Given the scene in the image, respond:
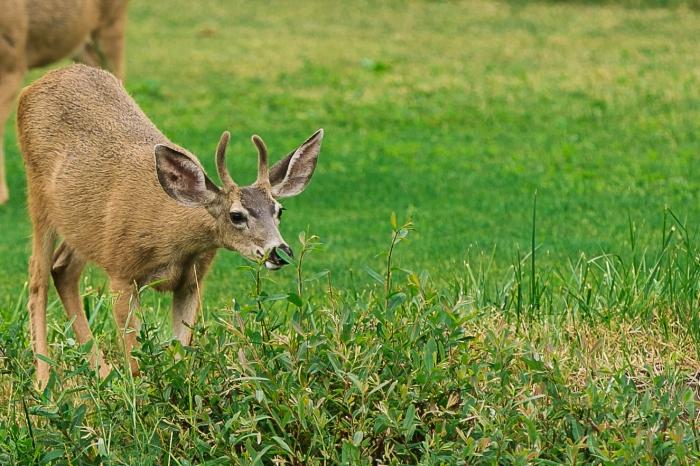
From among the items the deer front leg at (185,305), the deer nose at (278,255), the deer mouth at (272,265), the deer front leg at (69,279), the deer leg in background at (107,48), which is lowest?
the deer leg in background at (107,48)

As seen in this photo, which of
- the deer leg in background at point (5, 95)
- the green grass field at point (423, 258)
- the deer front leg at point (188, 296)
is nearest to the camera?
the green grass field at point (423, 258)

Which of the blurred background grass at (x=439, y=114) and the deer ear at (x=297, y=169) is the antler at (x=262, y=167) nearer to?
the deer ear at (x=297, y=169)

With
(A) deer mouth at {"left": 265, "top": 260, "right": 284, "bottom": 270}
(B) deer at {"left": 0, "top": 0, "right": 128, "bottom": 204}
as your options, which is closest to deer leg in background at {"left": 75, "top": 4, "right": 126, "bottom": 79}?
(B) deer at {"left": 0, "top": 0, "right": 128, "bottom": 204}

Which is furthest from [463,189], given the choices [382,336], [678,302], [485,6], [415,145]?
[485,6]

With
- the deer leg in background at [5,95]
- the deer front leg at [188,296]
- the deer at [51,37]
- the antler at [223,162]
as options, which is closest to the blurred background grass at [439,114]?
the deer leg in background at [5,95]

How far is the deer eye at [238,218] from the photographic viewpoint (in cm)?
605

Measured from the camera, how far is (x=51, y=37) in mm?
12500

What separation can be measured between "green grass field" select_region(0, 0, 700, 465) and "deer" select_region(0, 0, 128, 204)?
0.97 meters

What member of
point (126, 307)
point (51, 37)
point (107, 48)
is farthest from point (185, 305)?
point (107, 48)

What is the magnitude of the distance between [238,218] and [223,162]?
0.24 metres

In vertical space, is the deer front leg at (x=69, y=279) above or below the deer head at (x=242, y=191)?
below

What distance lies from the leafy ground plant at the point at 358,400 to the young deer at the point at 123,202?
42cm

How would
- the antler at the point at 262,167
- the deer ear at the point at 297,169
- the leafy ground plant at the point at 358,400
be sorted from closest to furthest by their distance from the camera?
the leafy ground plant at the point at 358,400 → the antler at the point at 262,167 → the deer ear at the point at 297,169

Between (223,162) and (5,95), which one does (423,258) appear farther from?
(5,95)
